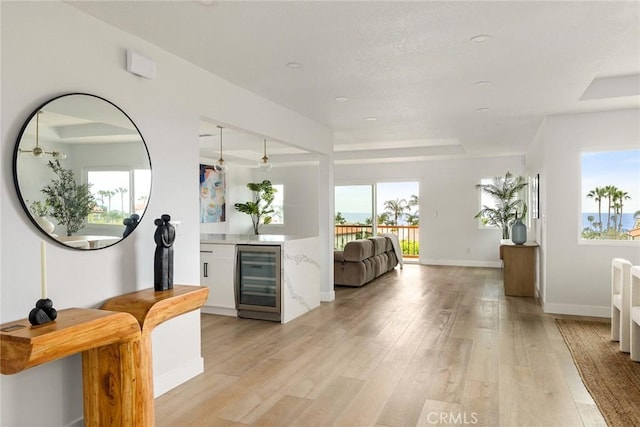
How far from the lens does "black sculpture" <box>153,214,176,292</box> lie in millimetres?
2842

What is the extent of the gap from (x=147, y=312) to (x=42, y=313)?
54cm

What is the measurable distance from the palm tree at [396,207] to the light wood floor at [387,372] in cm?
491

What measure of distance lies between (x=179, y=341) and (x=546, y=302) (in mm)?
4348

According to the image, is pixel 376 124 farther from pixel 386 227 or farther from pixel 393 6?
pixel 386 227

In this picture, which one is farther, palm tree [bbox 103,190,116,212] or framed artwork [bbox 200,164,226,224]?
framed artwork [bbox 200,164,226,224]

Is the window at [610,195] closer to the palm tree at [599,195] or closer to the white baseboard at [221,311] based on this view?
the palm tree at [599,195]

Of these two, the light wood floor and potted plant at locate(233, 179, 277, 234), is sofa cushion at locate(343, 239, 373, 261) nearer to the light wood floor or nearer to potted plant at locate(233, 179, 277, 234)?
the light wood floor

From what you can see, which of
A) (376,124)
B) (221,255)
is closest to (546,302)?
(376,124)

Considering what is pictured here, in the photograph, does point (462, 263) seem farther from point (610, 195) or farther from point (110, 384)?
point (110, 384)

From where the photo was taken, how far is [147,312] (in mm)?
2477

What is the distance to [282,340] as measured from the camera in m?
4.23

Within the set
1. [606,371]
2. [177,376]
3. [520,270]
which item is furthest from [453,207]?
[177,376]

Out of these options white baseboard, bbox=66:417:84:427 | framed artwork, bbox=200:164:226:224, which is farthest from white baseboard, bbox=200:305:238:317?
framed artwork, bbox=200:164:226:224

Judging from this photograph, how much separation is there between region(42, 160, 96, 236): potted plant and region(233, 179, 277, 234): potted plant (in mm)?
7591
